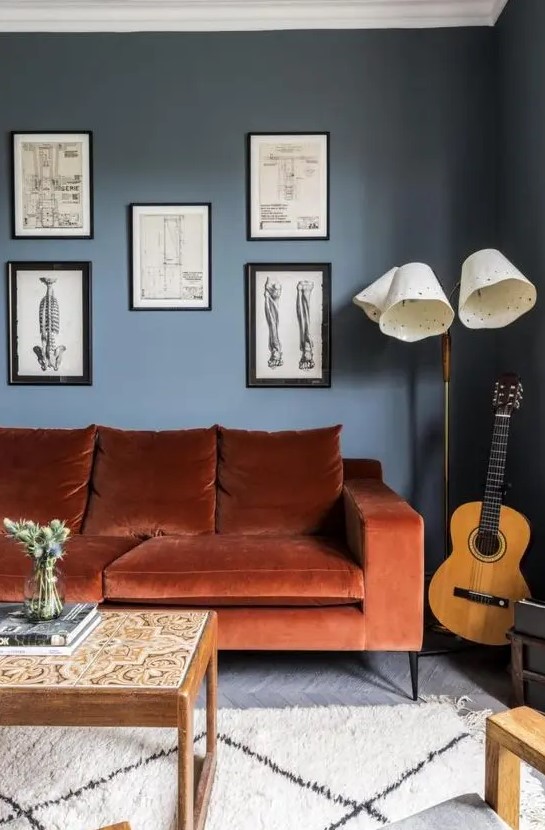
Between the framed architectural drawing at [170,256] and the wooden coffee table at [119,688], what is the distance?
197 cm

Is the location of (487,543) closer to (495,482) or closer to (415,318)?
(495,482)

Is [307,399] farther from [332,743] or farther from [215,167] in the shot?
[332,743]

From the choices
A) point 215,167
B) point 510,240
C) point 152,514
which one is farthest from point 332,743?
point 215,167

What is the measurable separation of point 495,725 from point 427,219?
8.44ft

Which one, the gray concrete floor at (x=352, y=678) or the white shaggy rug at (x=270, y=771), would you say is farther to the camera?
the gray concrete floor at (x=352, y=678)

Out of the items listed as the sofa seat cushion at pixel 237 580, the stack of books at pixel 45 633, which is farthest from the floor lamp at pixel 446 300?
the stack of books at pixel 45 633

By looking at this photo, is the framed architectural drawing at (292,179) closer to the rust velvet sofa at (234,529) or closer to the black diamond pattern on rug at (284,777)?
the rust velvet sofa at (234,529)

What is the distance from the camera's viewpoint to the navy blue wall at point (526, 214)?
247 cm

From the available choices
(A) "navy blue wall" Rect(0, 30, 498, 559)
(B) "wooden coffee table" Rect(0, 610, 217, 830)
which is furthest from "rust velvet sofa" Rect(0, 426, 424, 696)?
(B) "wooden coffee table" Rect(0, 610, 217, 830)

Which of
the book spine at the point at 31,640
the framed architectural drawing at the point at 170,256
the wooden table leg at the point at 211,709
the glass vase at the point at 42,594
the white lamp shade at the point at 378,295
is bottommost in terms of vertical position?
the wooden table leg at the point at 211,709

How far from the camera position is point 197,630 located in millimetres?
1439

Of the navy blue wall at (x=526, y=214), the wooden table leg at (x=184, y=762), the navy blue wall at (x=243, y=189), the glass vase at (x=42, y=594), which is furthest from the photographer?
the navy blue wall at (x=243, y=189)

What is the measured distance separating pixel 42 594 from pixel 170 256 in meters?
2.00

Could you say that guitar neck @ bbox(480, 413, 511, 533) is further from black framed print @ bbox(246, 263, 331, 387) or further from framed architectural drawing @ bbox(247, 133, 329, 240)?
framed architectural drawing @ bbox(247, 133, 329, 240)
